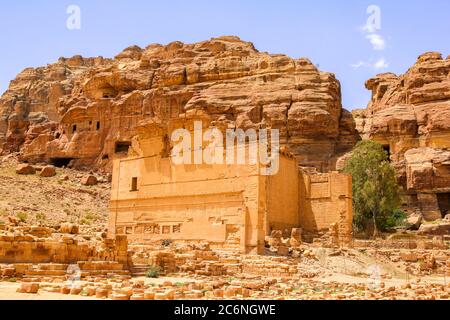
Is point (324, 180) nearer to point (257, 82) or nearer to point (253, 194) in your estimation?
point (253, 194)

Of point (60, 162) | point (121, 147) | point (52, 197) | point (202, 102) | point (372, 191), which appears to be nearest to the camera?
point (372, 191)

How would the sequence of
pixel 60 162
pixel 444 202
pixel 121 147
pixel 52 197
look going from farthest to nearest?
1. pixel 60 162
2. pixel 121 147
3. pixel 444 202
4. pixel 52 197

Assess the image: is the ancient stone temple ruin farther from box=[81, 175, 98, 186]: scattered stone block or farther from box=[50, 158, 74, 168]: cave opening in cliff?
box=[50, 158, 74, 168]: cave opening in cliff

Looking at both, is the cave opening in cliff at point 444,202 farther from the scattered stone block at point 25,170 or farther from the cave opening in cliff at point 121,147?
the scattered stone block at point 25,170

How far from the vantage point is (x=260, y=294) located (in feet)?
44.8

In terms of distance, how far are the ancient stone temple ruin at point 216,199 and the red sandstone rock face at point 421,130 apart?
1999 centimetres

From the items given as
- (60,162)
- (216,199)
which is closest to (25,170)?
(60,162)

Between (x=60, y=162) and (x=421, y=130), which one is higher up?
(x=421, y=130)

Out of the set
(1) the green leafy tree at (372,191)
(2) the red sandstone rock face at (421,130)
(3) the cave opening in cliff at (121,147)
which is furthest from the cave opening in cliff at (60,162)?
(1) the green leafy tree at (372,191)

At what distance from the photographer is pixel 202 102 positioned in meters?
53.5

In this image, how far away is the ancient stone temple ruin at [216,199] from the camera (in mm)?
24281

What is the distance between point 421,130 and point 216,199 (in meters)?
29.2

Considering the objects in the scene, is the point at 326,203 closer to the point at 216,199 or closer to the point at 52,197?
the point at 216,199
